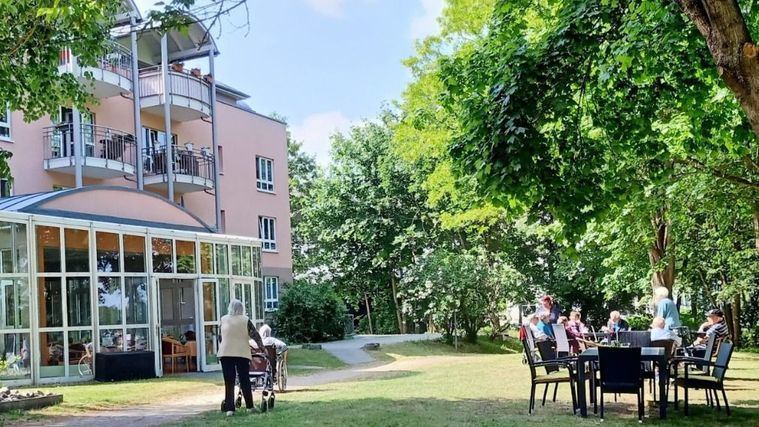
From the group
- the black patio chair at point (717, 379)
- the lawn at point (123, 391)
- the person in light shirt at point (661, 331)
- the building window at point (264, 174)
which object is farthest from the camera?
the building window at point (264, 174)

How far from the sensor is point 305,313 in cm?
2838

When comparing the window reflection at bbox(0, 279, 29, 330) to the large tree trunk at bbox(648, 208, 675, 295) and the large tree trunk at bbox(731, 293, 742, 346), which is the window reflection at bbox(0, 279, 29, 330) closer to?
the large tree trunk at bbox(648, 208, 675, 295)

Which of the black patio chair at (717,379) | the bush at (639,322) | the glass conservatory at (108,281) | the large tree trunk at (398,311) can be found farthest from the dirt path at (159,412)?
the large tree trunk at (398,311)

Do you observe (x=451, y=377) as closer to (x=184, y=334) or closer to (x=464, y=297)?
(x=184, y=334)

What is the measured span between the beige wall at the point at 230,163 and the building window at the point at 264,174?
234mm

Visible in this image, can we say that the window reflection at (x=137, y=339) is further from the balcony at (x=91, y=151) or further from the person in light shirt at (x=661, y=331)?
the person in light shirt at (x=661, y=331)

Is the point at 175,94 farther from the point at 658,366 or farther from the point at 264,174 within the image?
the point at 658,366

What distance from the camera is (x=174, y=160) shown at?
25000 millimetres

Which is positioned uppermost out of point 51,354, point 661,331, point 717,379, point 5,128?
point 5,128

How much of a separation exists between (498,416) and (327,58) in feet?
16.3

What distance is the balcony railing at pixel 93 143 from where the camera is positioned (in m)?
21.4

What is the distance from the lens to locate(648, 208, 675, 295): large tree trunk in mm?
19609

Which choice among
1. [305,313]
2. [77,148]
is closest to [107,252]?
[77,148]

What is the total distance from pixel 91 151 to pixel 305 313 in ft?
33.2
